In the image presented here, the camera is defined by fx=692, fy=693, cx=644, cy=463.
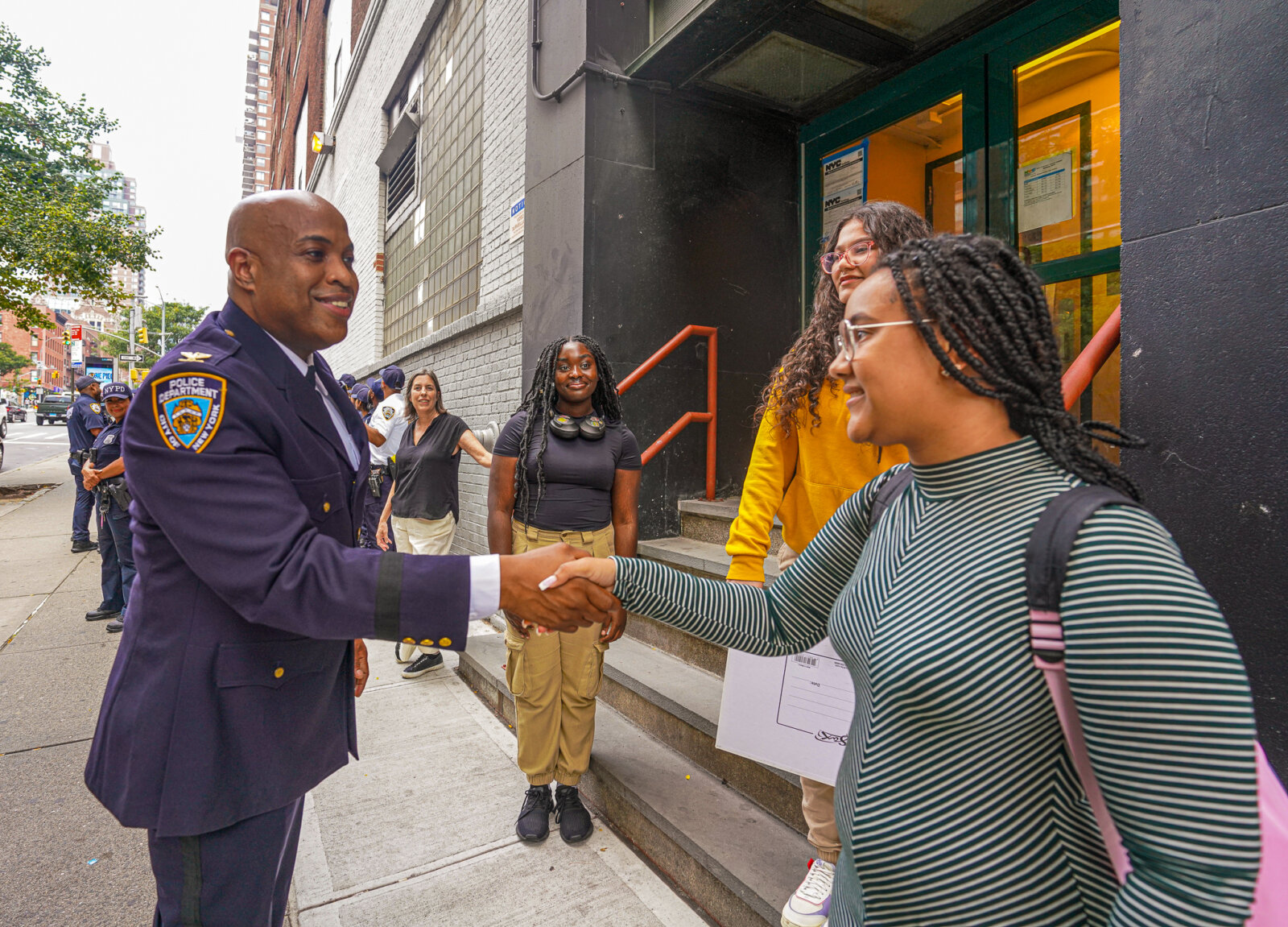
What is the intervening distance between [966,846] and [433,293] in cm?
938

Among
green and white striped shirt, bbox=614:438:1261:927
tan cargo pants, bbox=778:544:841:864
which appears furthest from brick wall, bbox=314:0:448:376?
green and white striped shirt, bbox=614:438:1261:927

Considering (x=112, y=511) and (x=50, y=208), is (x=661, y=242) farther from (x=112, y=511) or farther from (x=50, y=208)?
(x=50, y=208)

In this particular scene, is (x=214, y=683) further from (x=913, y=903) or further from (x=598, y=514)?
(x=598, y=514)

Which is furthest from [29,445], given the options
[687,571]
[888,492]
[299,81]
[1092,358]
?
[1092,358]

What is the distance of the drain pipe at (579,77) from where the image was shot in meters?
4.71

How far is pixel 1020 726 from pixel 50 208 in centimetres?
1596

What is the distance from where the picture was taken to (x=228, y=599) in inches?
51.5

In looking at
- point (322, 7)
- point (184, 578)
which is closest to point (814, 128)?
point (184, 578)

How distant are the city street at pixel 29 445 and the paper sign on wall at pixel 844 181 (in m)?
21.5

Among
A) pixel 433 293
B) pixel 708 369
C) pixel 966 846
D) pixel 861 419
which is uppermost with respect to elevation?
pixel 433 293

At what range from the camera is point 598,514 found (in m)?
3.06

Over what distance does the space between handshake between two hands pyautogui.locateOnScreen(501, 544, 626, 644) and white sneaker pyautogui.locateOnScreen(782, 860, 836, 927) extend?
1158 mm

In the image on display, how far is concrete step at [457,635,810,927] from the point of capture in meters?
2.24

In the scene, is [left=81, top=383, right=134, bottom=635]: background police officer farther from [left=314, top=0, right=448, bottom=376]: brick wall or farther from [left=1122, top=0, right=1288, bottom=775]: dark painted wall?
[left=1122, top=0, right=1288, bottom=775]: dark painted wall
